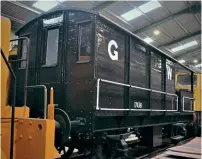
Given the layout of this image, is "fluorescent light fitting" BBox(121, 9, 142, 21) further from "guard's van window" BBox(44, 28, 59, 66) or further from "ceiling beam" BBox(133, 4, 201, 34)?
"guard's van window" BBox(44, 28, 59, 66)

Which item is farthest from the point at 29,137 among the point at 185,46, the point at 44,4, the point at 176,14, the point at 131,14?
the point at 185,46

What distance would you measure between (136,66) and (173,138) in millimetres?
3190

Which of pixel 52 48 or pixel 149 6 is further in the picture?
pixel 149 6

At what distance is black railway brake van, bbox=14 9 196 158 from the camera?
3.86 m

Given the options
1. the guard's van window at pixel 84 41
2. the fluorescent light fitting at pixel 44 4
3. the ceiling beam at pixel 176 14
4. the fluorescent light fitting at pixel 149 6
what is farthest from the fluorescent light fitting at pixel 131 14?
the guard's van window at pixel 84 41

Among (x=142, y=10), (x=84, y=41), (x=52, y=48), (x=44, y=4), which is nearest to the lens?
(x=84, y=41)

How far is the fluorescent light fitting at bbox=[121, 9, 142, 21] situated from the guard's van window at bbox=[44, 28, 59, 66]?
31.5ft

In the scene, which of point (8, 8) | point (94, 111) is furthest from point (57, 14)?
point (8, 8)

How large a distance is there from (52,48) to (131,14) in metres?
10.1

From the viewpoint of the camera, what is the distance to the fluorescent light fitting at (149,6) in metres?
13.0

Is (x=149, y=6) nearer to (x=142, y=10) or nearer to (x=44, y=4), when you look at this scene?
(x=142, y=10)

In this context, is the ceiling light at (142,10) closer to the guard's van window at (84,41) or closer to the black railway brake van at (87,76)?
the black railway brake van at (87,76)

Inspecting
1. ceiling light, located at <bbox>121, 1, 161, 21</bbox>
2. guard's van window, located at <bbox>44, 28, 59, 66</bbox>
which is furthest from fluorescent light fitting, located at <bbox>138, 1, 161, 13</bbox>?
guard's van window, located at <bbox>44, 28, 59, 66</bbox>

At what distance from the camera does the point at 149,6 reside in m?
13.3
